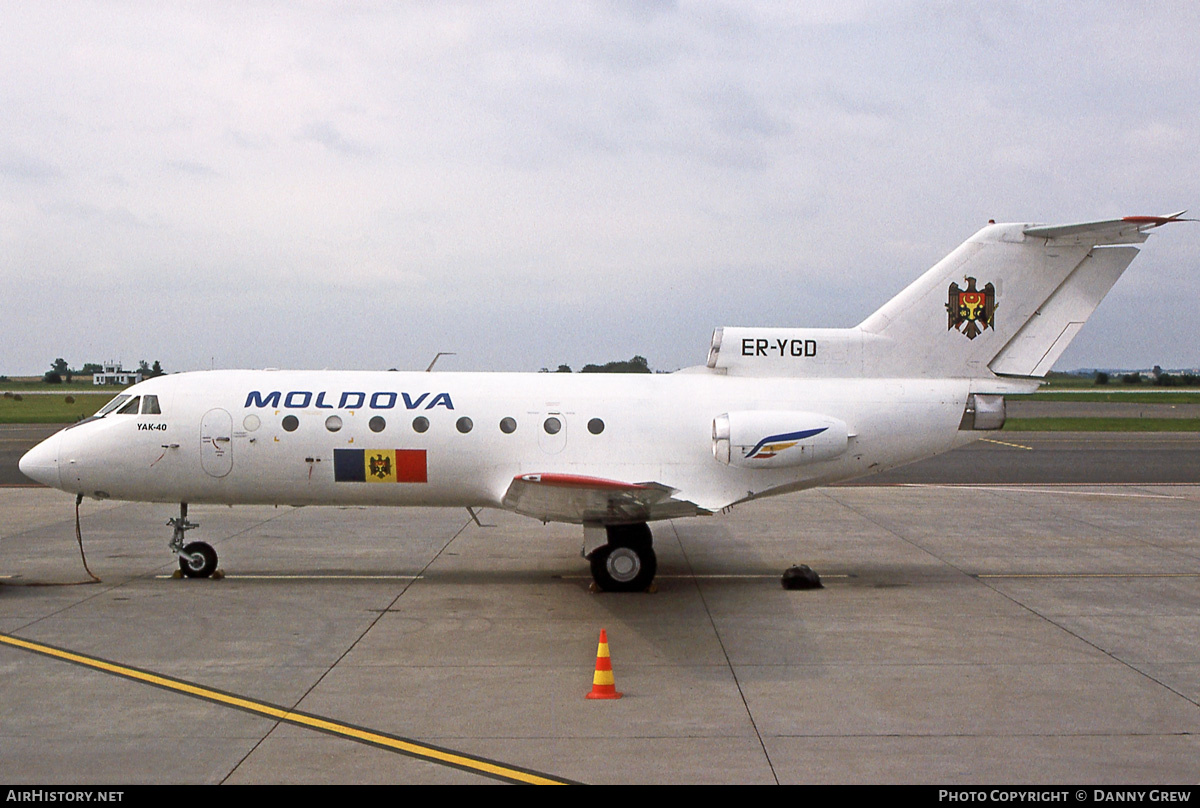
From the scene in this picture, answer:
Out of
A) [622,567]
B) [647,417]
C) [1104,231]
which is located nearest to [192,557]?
[622,567]

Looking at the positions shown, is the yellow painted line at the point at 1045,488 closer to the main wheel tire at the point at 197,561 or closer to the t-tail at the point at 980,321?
the t-tail at the point at 980,321

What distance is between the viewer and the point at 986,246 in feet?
43.0

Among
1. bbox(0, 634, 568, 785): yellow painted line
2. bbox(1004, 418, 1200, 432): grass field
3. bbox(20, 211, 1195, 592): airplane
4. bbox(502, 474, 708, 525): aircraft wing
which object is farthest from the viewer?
bbox(1004, 418, 1200, 432): grass field

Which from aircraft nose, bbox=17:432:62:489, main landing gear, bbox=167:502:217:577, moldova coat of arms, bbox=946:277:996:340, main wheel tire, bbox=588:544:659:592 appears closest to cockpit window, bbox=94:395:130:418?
aircraft nose, bbox=17:432:62:489

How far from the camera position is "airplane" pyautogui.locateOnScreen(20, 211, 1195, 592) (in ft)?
41.8

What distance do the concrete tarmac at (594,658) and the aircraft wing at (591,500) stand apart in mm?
1111

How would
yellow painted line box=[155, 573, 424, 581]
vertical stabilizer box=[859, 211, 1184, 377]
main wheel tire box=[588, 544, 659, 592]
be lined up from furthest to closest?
yellow painted line box=[155, 573, 424, 581]
vertical stabilizer box=[859, 211, 1184, 377]
main wheel tire box=[588, 544, 659, 592]

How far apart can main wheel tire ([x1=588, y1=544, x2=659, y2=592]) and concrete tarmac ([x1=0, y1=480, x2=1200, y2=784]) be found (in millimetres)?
250

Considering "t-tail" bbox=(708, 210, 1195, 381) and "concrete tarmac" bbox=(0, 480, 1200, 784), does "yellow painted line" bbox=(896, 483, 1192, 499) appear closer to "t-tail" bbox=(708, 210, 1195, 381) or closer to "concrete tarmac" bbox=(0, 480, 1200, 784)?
"concrete tarmac" bbox=(0, 480, 1200, 784)

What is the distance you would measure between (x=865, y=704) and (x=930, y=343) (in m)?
6.47

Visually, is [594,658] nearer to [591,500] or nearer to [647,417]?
[591,500]

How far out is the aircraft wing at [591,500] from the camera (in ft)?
36.0

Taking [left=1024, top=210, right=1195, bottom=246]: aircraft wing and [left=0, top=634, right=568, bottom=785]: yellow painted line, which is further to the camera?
[left=1024, top=210, right=1195, bottom=246]: aircraft wing

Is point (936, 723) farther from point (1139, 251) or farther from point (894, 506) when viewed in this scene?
point (894, 506)
